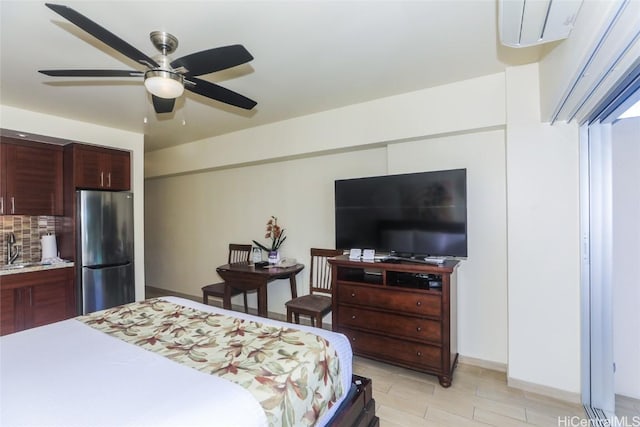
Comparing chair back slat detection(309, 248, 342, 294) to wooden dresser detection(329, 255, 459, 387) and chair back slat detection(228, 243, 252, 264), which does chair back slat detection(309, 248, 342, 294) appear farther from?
chair back slat detection(228, 243, 252, 264)

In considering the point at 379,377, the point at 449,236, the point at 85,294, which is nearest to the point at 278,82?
the point at 449,236

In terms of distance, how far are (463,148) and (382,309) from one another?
1.63 metres

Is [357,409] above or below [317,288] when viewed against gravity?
below

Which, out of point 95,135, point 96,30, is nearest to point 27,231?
point 95,135

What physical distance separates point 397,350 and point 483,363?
844 millimetres

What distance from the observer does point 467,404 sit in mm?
2109

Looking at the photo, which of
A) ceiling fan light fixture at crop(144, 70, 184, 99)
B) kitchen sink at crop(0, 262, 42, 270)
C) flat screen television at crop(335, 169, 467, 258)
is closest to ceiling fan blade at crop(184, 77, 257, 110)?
ceiling fan light fixture at crop(144, 70, 184, 99)

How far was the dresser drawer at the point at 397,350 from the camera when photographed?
7.59 feet

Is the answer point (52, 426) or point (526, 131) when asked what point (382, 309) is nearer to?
point (526, 131)

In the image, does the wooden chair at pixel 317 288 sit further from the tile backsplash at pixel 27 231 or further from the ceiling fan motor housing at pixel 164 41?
the tile backsplash at pixel 27 231

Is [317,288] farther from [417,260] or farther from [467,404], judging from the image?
[467,404]

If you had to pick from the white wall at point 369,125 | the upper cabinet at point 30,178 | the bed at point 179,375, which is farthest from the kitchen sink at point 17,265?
the white wall at point 369,125

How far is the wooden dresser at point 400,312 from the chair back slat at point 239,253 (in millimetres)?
1679

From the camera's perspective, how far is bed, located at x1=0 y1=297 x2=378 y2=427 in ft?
3.37
